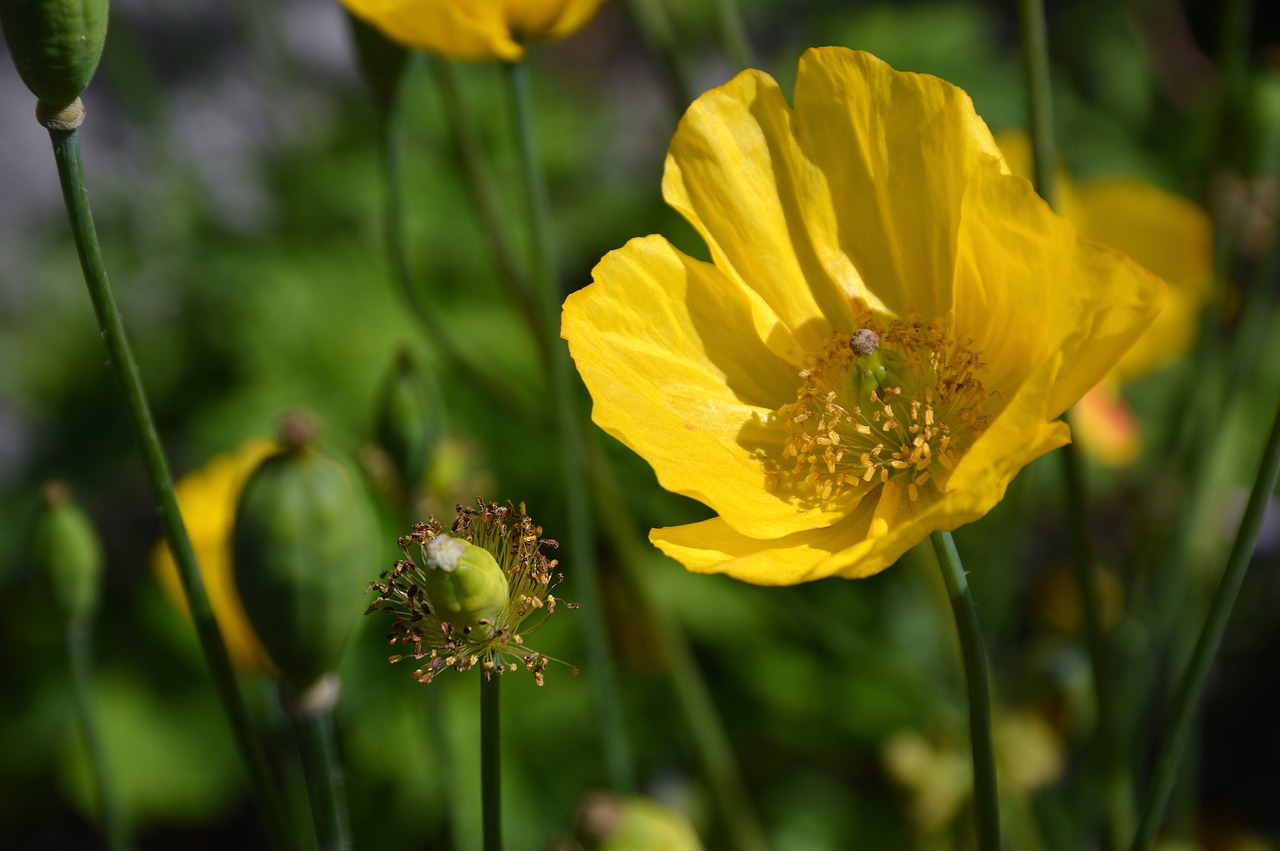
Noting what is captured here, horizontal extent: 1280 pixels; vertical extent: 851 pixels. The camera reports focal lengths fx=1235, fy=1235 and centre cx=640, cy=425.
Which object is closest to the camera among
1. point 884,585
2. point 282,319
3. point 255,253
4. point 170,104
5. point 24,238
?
point 884,585

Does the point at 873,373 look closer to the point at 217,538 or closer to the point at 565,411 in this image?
the point at 565,411

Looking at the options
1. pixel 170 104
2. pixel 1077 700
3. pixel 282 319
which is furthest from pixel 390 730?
pixel 170 104

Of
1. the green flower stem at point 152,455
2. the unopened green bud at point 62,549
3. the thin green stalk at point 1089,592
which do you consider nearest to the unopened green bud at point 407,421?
the unopened green bud at point 62,549

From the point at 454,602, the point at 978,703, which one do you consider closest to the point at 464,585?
the point at 454,602

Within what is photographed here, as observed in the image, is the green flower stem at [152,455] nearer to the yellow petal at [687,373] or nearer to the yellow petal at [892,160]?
the yellow petal at [687,373]

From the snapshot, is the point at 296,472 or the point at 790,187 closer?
the point at 296,472

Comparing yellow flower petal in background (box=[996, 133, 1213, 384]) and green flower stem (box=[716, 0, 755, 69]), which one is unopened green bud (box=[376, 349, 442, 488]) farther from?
yellow flower petal in background (box=[996, 133, 1213, 384])

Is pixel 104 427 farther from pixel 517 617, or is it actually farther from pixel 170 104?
pixel 517 617
